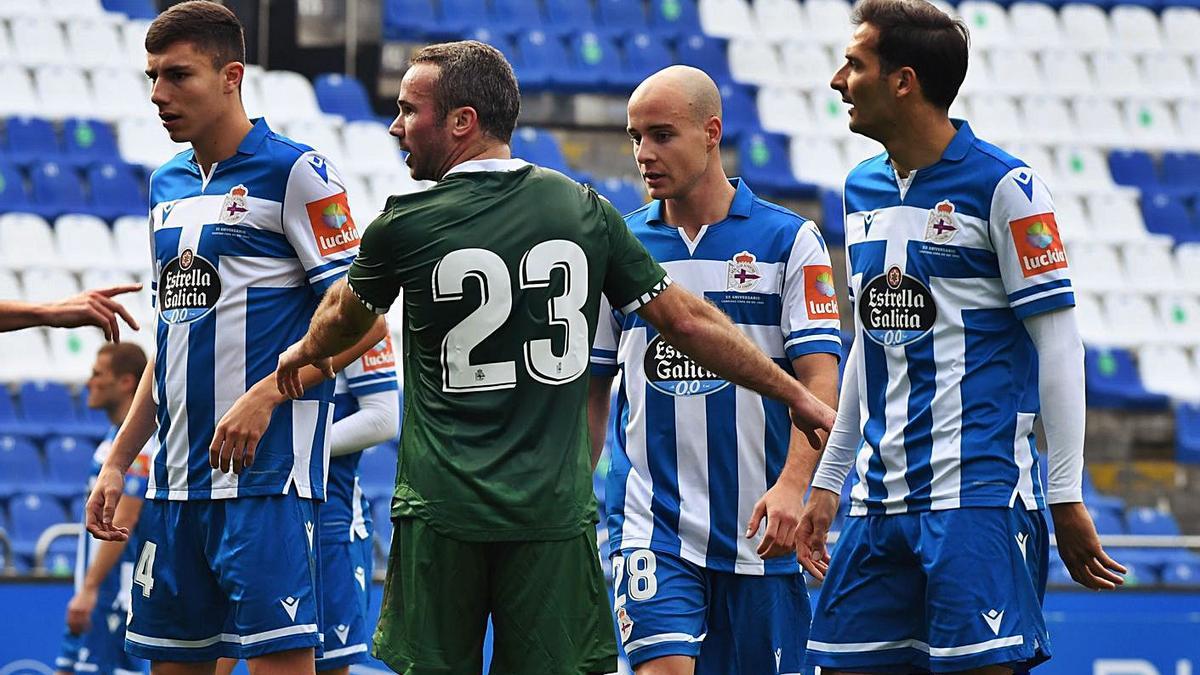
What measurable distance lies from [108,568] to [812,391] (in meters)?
3.72

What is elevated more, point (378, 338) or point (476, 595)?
point (378, 338)

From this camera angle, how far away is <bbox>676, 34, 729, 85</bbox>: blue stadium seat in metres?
16.5

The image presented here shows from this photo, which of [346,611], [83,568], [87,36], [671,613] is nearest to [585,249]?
[671,613]

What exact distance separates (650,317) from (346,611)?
227 cm

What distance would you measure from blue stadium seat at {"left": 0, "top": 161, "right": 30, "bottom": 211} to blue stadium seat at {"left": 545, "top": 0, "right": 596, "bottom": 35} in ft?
17.7

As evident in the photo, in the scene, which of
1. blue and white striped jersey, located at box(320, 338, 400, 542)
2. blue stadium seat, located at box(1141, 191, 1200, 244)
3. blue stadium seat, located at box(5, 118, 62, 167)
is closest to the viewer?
blue and white striped jersey, located at box(320, 338, 400, 542)

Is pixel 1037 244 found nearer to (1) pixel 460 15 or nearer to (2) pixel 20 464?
(2) pixel 20 464

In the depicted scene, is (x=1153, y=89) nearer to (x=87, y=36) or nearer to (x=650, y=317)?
(x=87, y=36)

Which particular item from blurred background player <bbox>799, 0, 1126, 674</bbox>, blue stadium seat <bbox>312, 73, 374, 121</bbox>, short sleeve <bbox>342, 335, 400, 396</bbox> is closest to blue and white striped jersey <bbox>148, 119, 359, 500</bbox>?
short sleeve <bbox>342, 335, 400, 396</bbox>

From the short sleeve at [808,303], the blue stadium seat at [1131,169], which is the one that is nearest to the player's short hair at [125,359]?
the short sleeve at [808,303]

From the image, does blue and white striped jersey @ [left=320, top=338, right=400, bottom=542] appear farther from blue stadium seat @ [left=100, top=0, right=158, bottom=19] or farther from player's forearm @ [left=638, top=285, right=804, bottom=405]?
blue stadium seat @ [left=100, top=0, right=158, bottom=19]

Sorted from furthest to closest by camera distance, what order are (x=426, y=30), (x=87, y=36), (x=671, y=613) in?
1. (x=426, y=30)
2. (x=87, y=36)
3. (x=671, y=613)

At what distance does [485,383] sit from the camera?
12.8ft

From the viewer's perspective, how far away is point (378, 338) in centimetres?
462
